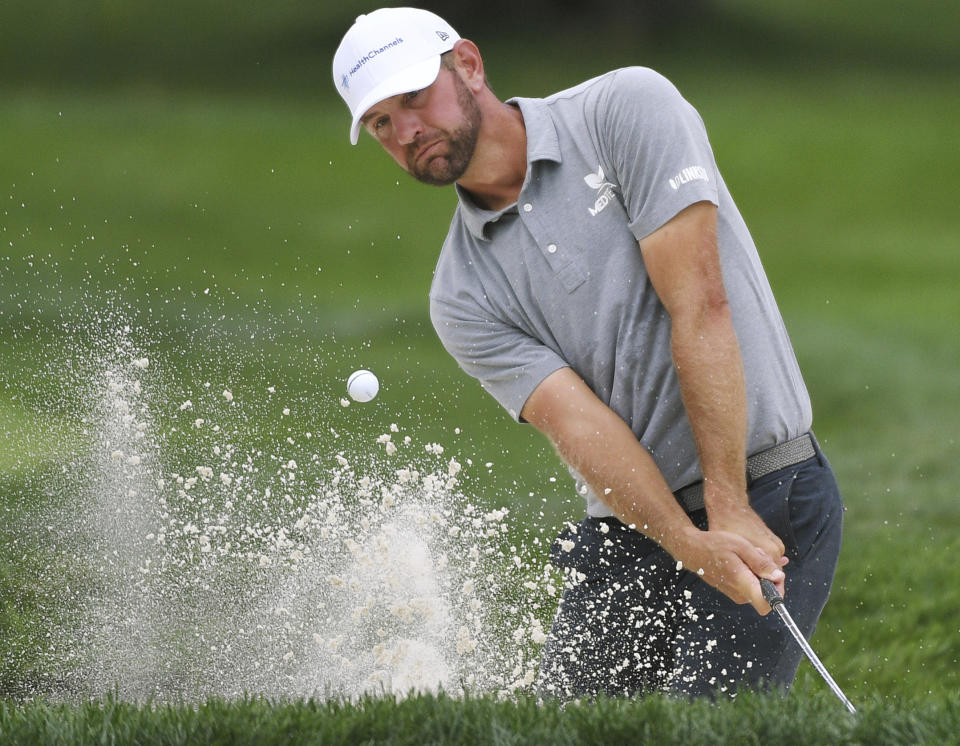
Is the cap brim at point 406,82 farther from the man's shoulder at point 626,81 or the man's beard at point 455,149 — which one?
the man's shoulder at point 626,81

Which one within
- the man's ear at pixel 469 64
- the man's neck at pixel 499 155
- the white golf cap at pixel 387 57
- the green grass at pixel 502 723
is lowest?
the green grass at pixel 502 723

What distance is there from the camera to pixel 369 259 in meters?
17.8

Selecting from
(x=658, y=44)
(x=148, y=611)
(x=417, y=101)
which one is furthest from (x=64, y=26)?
(x=417, y=101)

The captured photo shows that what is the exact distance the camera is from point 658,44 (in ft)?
98.3

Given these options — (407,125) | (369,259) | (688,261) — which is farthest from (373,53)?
(369,259)

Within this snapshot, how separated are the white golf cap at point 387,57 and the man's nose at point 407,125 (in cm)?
7

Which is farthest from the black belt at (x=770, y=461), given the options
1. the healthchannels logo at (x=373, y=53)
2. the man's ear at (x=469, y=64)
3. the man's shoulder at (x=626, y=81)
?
the healthchannels logo at (x=373, y=53)

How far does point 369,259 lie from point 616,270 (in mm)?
14203

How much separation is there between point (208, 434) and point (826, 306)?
8.60 m

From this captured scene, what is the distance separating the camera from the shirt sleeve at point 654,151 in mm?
3602

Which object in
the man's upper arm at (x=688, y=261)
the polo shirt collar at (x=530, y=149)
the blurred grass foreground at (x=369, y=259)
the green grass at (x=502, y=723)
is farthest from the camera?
the blurred grass foreground at (x=369, y=259)

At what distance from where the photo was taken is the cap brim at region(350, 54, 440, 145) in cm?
375

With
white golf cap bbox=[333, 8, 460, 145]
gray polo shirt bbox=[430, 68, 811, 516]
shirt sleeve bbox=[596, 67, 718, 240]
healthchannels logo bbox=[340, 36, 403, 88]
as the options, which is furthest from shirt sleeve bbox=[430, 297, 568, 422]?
healthchannels logo bbox=[340, 36, 403, 88]

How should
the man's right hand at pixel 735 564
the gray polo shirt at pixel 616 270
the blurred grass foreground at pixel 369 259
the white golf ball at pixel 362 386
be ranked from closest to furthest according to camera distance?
the man's right hand at pixel 735 564 → the gray polo shirt at pixel 616 270 → the white golf ball at pixel 362 386 → the blurred grass foreground at pixel 369 259
